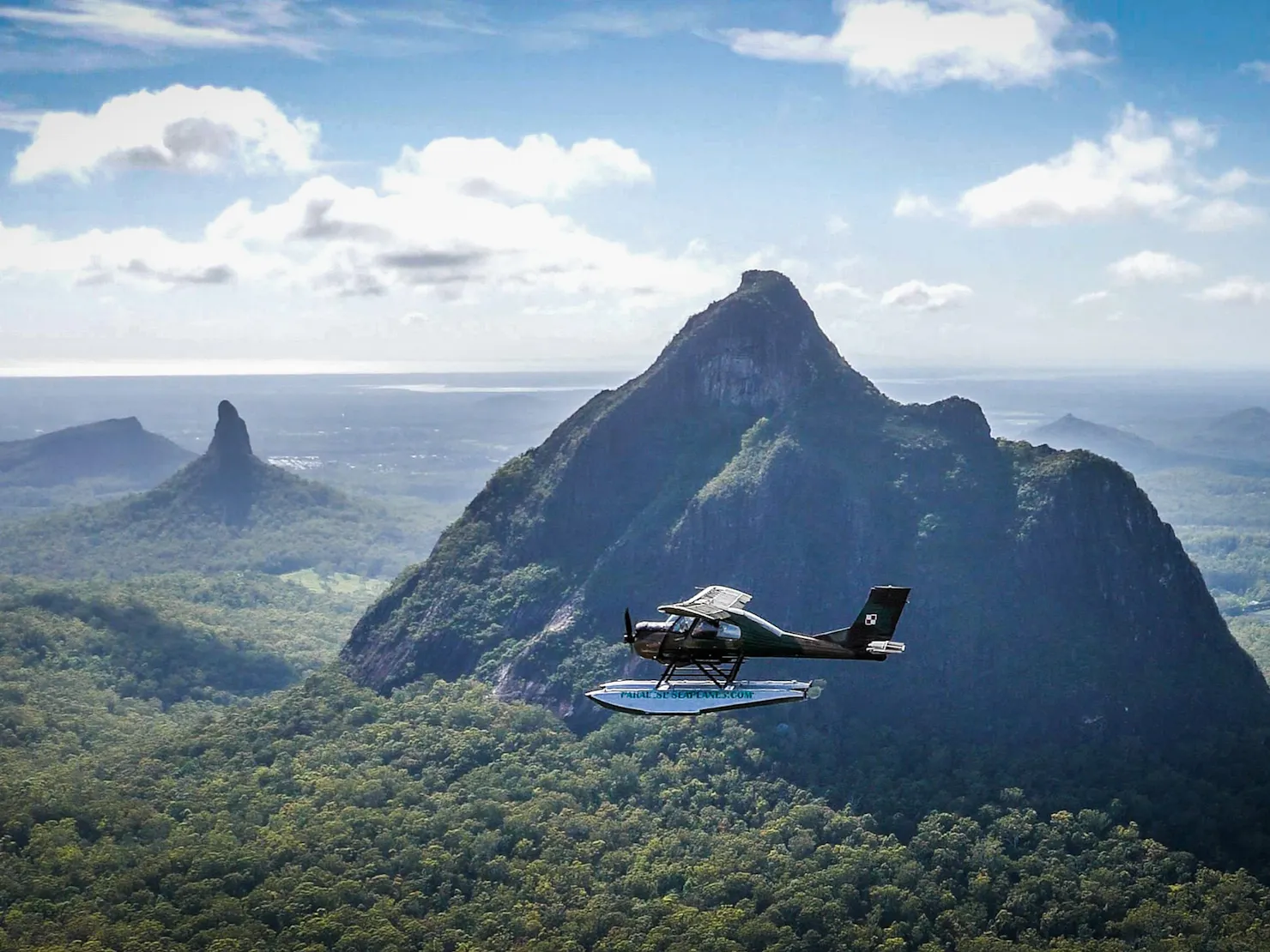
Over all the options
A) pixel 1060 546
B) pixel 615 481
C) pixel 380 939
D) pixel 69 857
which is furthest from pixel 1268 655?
pixel 69 857

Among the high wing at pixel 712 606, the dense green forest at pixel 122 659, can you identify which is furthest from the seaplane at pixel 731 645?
the dense green forest at pixel 122 659

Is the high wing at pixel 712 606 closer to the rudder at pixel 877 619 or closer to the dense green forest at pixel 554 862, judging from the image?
the rudder at pixel 877 619

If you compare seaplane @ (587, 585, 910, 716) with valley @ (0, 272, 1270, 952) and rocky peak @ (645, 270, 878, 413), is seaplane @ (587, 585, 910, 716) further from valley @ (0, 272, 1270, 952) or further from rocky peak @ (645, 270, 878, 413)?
rocky peak @ (645, 270, 878, 413)

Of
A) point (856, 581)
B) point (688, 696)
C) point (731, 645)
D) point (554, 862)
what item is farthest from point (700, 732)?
point (731, 645)

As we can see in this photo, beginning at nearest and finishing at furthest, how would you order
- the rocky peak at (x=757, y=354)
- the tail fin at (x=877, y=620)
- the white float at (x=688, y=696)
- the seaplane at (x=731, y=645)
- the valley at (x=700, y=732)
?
the seaplane at (x=731, y=645)
the tail fin at (x=877, y=620)
the white float at (x=688, y=696)
the valley at (x=700, y=732)
the rocky peak at (x=757, y=354)

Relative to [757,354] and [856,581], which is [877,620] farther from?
[757,354]
